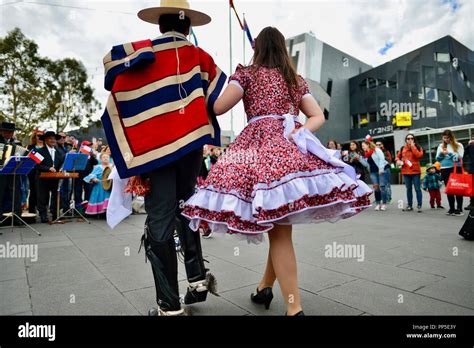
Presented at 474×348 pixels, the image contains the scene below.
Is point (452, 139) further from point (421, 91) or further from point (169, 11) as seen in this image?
point (421, 91)

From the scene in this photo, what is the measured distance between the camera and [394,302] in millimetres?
2373

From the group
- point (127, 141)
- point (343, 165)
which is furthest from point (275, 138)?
point (127, 141)

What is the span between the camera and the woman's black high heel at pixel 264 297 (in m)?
2.31

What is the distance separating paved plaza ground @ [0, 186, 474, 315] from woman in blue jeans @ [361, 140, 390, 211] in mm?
3189

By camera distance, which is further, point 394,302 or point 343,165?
point 394,302

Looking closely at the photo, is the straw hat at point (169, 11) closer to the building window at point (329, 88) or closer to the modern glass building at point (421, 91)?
the modern glass building at point (421, 91)

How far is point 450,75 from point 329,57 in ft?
36.7

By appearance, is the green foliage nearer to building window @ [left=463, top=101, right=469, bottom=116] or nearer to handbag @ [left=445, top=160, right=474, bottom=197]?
handbag @ [left=445, top=160, right=474, bottom=197]

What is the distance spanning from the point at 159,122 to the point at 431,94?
112 ft

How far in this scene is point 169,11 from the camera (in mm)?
2191

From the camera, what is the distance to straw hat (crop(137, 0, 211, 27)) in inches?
85.1

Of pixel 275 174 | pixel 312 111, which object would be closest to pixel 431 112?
pixel 312 111

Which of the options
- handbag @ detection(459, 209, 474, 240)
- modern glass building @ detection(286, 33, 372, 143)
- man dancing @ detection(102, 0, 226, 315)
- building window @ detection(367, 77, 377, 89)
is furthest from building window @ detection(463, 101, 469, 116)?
man dancing @ detection(102, 0, 226, 315)
